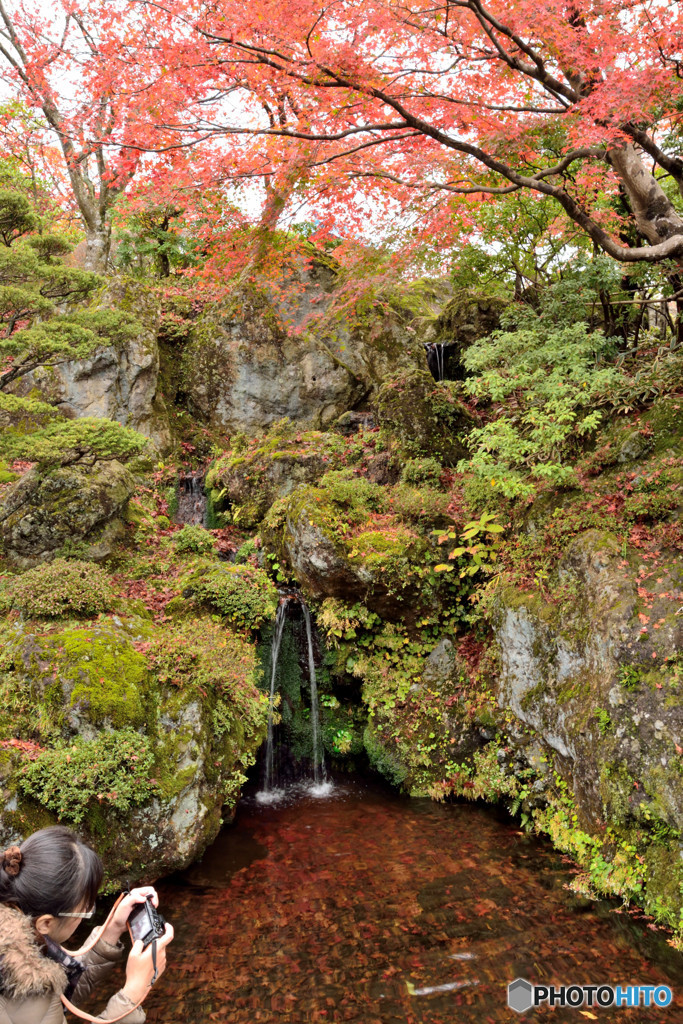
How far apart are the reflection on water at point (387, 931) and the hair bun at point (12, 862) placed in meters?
3.36

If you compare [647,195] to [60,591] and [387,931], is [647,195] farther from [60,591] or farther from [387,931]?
[60,591]

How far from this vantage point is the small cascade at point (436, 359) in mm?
13398

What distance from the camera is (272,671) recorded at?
909 cm

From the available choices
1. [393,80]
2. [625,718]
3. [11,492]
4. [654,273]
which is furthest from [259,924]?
[654,273]

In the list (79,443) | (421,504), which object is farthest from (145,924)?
(79,443)

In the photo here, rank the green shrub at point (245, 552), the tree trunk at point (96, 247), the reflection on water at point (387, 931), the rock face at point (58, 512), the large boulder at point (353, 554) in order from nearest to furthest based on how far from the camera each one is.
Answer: the reflection on water at point (387, 931)
the rock face at point (58, 512)
the large boulder at point (353, 554)
the green shrub at point (245, 552)
the tree trunk at point (96, 247)

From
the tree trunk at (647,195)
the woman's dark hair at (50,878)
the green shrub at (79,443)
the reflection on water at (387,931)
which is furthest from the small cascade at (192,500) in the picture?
the woman's dark hair at (50,878)

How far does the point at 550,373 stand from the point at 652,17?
13.4 ft

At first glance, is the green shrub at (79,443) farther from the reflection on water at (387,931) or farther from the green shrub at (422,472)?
the reflection on water at (387,931)

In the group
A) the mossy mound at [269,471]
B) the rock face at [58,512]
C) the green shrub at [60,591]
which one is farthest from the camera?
the mossy mound at [269,471]

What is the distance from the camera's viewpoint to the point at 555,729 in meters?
6.58

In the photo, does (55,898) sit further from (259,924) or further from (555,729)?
(555,729)

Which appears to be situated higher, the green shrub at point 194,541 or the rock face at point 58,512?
the rock face at point 58,512

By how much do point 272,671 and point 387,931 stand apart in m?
4.38
